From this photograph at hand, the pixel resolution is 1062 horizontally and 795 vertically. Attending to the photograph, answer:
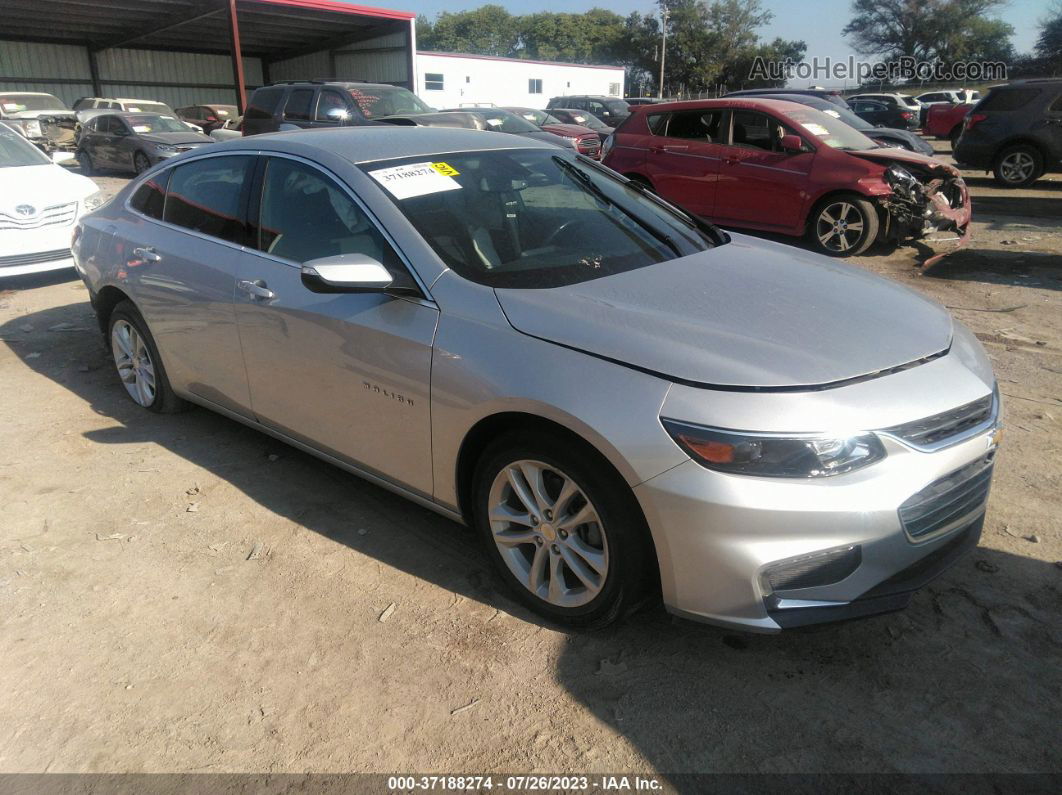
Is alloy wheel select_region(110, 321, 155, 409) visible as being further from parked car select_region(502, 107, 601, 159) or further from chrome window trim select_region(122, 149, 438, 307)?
parked car select_region(502, 107, 601, 159)

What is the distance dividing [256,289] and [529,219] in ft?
4.03

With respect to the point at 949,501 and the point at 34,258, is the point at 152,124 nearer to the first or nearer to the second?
the point at 34,258

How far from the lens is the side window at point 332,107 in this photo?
44.2 feet

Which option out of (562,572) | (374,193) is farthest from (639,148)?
(562,572)

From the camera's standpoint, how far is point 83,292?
7910 millimetres

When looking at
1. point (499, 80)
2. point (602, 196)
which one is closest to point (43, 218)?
point (602, 196)

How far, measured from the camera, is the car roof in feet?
11.4

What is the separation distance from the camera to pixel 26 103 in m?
23.1

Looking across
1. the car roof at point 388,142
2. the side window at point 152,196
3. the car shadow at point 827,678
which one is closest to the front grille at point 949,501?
the car shadow at point 827,678

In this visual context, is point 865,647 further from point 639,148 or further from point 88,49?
point 88,49

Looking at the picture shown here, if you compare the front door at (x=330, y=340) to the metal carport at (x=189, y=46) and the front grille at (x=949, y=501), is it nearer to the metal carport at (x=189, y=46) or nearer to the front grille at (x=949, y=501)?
the front grille at (x=949, y=501)

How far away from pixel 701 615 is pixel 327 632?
52.0 inches

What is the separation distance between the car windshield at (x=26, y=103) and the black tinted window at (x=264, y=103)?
471 inches


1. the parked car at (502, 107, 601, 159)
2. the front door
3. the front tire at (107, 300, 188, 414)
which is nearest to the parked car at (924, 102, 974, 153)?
the parked car at (502, 107, 601, 159)
